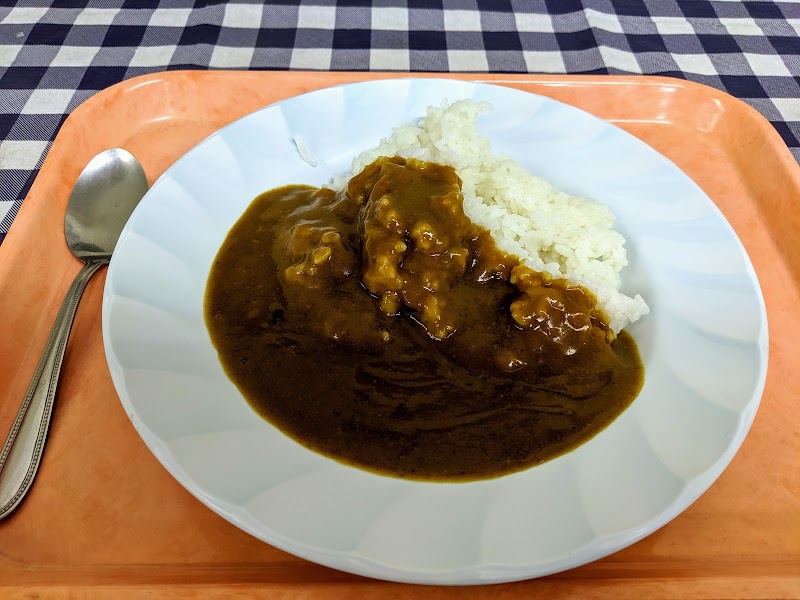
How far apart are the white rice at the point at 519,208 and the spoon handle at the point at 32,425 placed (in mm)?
1348

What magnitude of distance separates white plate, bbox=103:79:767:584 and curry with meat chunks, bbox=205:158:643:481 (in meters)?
0.09

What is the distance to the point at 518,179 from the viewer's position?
2.68m

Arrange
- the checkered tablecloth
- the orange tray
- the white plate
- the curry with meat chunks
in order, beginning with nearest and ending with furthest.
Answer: the white plate → the orange tray → the curry with meat chunks → the checkered tablecloth

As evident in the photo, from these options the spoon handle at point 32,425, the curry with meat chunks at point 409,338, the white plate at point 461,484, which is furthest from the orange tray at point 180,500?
the curry with meat chunks at point 409,338

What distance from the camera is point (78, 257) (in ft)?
7.94

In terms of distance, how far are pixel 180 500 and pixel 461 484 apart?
2.80ft

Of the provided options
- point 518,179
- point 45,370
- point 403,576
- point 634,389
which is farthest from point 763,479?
point 45,370

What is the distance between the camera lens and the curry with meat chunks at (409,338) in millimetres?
1854

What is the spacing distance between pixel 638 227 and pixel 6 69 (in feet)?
12.6

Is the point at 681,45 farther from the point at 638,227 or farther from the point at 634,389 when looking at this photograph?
the point at 634,389

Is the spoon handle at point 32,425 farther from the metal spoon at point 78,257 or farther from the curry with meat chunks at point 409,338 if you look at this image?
the curry with meat chunks at point 409,338

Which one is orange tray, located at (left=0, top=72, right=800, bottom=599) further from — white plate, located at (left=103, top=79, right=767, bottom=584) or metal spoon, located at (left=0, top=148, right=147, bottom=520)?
white plate, located at (left=103, top=79, right=767, bottom=584)

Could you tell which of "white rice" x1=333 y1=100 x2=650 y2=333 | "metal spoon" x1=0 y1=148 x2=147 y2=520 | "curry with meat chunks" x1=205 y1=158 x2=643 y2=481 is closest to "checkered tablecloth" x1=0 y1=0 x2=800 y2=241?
"metal spoon" x1=0 y1=148 x2=147 y2=520

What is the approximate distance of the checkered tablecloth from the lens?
3.70m
